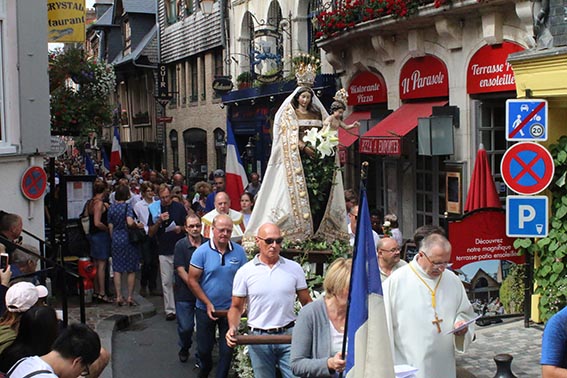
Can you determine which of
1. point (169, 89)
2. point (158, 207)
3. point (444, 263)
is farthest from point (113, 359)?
point (169, 89)

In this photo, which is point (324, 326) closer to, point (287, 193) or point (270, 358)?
point (270, 358)

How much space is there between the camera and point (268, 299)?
237 inches

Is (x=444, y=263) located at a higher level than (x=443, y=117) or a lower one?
lower

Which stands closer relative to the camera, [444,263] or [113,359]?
[444,263]

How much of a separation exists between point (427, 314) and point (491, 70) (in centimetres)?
826

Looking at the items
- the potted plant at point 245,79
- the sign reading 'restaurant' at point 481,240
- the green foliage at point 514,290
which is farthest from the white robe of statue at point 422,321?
the potted plant at point 245,79

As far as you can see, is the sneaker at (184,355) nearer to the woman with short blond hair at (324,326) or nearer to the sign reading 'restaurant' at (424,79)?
the woman with short blond hair at (324,326)

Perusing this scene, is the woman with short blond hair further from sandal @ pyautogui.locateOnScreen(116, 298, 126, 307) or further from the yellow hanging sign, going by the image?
the yellow hanging sign

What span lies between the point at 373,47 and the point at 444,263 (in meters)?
11.7

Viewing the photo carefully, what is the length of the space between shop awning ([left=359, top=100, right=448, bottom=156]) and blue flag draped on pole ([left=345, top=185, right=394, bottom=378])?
9763 mm

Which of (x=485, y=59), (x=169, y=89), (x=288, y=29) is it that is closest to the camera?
(x=485, y=59)

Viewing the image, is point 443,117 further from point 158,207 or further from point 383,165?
point 158,207

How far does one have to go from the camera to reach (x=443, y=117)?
525 inches

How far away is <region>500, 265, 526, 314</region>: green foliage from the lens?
9531 mm
